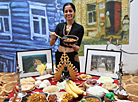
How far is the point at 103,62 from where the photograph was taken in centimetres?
219

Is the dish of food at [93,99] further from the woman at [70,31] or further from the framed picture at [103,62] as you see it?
the woman at [70,31]

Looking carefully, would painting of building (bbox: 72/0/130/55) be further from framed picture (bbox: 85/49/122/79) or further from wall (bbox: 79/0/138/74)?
framed picture (bbox: 85/49/122/79)

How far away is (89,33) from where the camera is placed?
175 inches

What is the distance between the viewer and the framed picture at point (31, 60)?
88.4 inches

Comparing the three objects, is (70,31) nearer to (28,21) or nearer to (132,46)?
(28,21)

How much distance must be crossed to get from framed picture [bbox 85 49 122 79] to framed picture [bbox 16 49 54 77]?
70 cm

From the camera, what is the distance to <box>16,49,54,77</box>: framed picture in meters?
2.25

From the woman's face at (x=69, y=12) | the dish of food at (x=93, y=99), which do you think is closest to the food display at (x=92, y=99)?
the dish of food at (x=93, y=99)

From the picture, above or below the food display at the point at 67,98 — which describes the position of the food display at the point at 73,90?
above

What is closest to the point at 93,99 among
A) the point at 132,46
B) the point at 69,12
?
the point at 69,12

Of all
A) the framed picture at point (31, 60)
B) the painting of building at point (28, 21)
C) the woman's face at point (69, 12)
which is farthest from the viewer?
the painting of building at point (28, 21)

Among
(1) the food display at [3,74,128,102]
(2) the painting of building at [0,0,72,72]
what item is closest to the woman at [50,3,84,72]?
(1) the food display at [3,74,128,102]

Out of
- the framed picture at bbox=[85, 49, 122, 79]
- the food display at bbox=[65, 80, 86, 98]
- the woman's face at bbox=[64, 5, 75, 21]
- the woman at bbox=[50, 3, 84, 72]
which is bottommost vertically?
the food display at bbox=[65, 80, 86, 98]

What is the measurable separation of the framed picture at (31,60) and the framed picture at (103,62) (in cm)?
70
